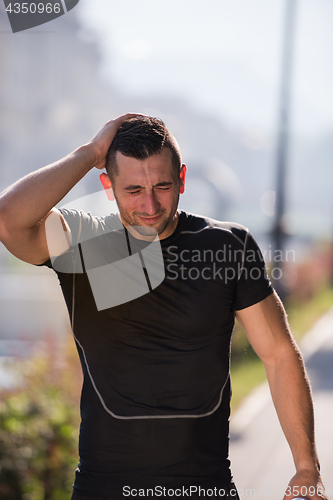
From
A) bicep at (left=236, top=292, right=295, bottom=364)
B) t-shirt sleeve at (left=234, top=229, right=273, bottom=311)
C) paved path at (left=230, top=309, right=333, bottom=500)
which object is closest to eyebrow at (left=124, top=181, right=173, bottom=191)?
t-shirt sleeve at (left=234, top=229, right=273, bottom=311)

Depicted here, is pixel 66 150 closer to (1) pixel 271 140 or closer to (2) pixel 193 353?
(1) pixel 271 140

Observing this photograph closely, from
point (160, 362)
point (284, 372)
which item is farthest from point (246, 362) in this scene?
point (160, 362)

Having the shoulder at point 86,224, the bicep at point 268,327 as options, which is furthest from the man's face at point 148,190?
the bicep at point 268,327

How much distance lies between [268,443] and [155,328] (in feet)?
8.58

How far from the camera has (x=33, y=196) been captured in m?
1.51

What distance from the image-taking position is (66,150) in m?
3.95

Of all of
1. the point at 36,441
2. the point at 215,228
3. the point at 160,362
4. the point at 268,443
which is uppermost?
the point at 215,228

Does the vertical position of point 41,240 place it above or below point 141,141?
below

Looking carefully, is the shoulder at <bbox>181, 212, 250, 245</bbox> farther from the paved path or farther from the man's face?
the paved path

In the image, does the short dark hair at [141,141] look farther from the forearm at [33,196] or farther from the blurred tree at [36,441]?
the blurred tree at [36,441]

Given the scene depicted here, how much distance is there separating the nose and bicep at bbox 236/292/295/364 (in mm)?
450

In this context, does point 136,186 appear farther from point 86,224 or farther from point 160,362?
point 160,362

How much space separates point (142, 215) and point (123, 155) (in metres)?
0.21

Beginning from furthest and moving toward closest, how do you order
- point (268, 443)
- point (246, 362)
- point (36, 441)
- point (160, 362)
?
point (246, 362) < point (268, 443) < point (36, 441) < point (160, 362)
